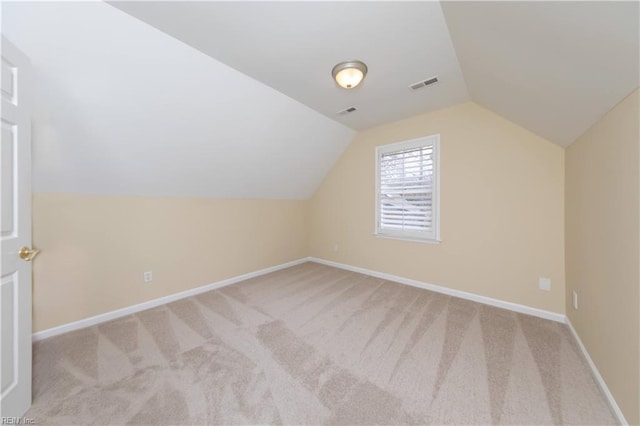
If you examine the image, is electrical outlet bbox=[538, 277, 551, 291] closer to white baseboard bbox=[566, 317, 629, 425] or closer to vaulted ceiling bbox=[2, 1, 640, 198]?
white baseboard bbox=[566, 317, 629, 425]

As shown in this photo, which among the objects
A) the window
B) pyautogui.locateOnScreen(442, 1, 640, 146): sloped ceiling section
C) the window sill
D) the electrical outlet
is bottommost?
the electrical outlet

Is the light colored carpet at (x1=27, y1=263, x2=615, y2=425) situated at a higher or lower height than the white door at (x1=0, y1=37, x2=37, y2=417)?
lower

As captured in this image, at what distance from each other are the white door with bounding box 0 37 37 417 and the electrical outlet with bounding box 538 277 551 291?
4101mm

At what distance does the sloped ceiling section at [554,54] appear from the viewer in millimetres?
930

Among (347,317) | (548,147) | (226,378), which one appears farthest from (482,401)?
(548,147)

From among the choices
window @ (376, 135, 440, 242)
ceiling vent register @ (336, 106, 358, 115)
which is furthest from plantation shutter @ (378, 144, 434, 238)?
ceiling vent register @ (336, 106, 358, 115)

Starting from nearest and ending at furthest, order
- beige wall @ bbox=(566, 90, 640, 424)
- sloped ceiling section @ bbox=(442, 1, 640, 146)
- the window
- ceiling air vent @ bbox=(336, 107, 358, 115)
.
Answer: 1. sloped ceiling section @ bbox=(442, 1, 640, 146)
2. beige wall @ bbox=(566, 90, 640, 424)
3. ceiling air vent @ bbox=(336, 107, 358, 115)
4. the window

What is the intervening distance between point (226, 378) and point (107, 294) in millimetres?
1797

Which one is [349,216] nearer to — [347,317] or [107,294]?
[347,317]

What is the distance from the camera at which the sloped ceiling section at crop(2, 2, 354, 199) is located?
1398 mm

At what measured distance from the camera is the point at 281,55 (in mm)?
1842

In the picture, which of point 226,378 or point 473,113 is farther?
point 473,113

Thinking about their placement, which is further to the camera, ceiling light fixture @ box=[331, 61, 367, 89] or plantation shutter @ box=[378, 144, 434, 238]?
plantation shutter @ box=[378, 144, 434, 238]

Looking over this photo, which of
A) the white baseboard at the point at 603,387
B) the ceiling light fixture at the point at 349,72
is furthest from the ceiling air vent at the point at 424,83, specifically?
the white baseboard at the point at 603,387
